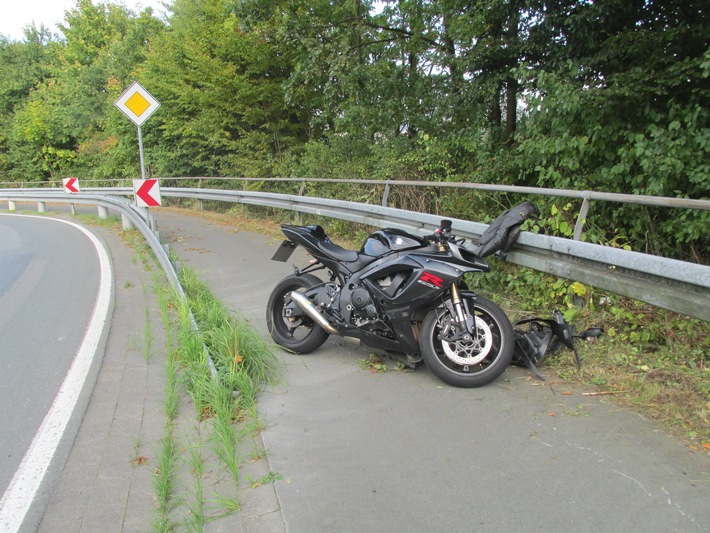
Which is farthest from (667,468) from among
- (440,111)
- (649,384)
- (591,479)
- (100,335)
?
(440,111)

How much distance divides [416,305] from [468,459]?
1283 millimetres

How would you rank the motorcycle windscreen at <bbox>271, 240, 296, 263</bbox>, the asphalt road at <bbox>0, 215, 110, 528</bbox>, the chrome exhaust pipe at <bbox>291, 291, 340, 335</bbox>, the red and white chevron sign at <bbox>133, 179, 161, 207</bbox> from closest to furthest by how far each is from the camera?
the asphalt road at <bbox>0, 215, 110, 528</bbox> → the chrome exhaust pipe at <bbox>291, 291, 340, 335</bbox> → the motorcycle windscreen at <bbox>271, 240, 296, 263</bbox> → the red and white chevron sign at <bbox>133, 179, 161, 207</bbox>

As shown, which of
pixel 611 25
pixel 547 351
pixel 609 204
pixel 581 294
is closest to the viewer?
pixel 547 351

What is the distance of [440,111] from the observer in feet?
33.5

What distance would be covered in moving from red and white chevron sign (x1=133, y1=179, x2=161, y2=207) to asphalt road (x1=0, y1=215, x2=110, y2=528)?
56.9 inches

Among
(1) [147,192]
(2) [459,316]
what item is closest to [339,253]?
(2) [459,316]

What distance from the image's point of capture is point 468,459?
3092mm

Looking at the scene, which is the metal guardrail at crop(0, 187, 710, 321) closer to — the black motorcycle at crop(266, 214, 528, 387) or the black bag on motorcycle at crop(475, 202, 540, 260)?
the black bag on motorcycle at crop(475, 202, 540, 260)

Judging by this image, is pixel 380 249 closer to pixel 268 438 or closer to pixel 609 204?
pixel 268 438

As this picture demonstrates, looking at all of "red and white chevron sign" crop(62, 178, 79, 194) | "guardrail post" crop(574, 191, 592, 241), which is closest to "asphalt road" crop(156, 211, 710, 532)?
"guardrail post" crop(574, 191, 592, 241)

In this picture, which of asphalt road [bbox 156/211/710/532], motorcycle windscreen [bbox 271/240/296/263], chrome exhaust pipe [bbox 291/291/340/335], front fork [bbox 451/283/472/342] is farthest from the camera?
motorcycle windscreen [bbox 271/240/296/263]

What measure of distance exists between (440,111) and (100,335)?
7.36m

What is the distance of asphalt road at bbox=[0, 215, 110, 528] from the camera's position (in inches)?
149

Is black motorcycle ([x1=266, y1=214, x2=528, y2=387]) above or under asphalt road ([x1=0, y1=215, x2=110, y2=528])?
above
